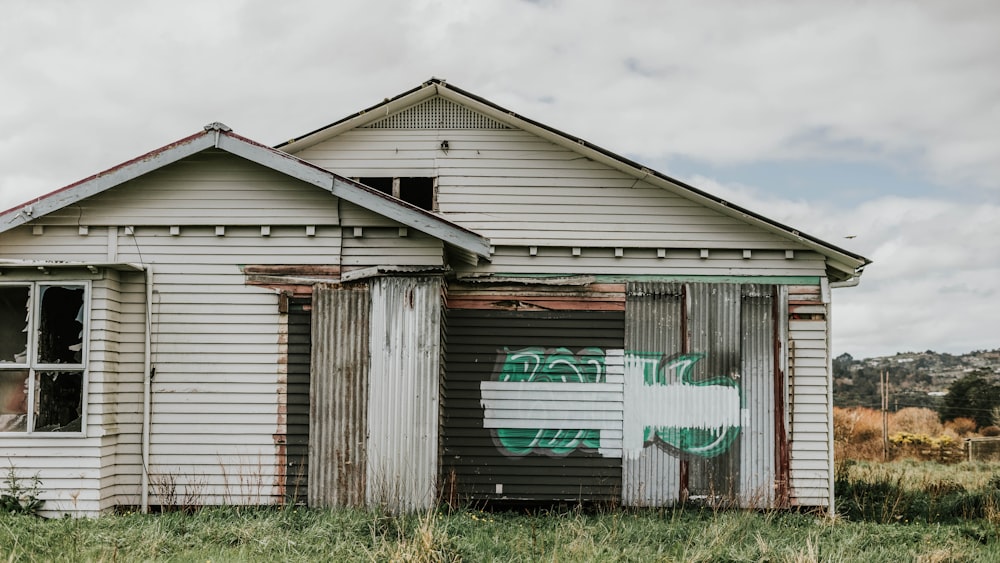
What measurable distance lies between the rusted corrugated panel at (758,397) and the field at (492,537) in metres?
0.53

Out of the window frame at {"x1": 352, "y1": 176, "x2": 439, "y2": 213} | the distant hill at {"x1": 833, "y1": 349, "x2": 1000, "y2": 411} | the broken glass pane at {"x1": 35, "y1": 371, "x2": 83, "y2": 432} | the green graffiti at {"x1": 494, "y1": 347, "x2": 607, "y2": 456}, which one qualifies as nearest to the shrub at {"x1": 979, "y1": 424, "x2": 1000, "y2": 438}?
the distant hill at {"x1": 833, "y1": 349, "x2": 1000, "y2": 411}

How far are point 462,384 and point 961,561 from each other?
232 inches

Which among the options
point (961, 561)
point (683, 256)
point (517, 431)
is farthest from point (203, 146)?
point (961, 561)

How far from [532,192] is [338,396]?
149 inches

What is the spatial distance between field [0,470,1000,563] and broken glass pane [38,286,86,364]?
1.90 metres

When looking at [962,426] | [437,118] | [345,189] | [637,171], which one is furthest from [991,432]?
[345,189]

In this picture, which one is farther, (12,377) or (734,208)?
(734,208)

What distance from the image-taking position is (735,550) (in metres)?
8.20

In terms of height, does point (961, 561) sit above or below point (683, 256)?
below

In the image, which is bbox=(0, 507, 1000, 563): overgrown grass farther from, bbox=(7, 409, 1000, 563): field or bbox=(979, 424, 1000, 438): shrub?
bbox=(979, 424, 1000, 438): shrub

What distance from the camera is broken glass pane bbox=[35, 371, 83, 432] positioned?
970 cm

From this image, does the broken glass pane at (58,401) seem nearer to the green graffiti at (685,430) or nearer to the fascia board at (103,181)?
the fascia board at (103,181)

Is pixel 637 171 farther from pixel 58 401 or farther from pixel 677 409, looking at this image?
pixel 58 401

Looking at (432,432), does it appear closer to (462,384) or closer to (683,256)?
(462,384)
